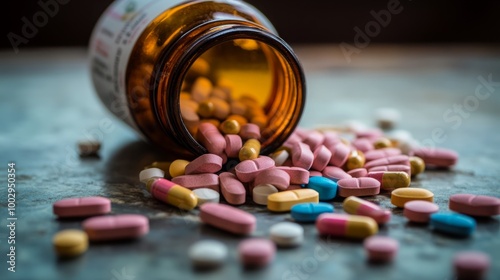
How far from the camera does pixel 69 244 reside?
1.06 meters

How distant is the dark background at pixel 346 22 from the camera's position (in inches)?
132

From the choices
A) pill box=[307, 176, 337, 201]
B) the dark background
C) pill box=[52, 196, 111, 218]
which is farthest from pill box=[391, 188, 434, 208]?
the dark background

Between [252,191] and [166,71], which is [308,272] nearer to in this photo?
[252,191]

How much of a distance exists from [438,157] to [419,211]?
16.9 inches

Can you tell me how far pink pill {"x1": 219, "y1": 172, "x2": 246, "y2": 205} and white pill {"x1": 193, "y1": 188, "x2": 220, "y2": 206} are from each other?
22mm

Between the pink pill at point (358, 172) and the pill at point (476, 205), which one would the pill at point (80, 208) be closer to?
the pink pill at point (358, 172)

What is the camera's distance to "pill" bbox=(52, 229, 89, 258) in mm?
1060

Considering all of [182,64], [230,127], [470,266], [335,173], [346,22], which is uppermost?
[346,22]

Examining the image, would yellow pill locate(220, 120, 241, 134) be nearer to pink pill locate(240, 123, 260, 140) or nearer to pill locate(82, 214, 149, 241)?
pink pill locate(240, 123, 260, 140)

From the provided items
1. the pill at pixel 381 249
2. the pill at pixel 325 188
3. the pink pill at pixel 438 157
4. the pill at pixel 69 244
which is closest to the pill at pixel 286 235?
the pill at pixel 381 249

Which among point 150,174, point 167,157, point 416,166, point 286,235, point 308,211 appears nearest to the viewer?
point 286,235

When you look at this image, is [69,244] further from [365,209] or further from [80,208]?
[365,209]

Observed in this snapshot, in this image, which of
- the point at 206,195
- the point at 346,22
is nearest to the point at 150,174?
the point at 206,195

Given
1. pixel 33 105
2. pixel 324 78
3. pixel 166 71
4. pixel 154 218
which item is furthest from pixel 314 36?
pixel 154 218
